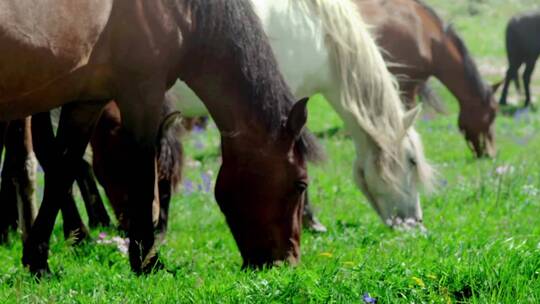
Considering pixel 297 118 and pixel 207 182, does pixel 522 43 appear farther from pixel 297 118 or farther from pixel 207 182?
pixel 297 118

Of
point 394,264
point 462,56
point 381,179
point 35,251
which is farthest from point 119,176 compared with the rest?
point 462,56

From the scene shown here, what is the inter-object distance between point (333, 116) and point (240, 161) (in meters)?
13.9

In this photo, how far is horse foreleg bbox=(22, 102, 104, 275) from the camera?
561cm

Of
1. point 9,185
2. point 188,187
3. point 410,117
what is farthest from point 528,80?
point 9,185

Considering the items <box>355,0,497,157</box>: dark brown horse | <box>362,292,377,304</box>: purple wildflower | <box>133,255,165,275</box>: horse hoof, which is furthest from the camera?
<box>355,0,497,157</box>: dark brown horse

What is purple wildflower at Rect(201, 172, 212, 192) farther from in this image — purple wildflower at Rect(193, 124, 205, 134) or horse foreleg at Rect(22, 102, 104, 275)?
purple wildflower at Rect(193, 124, 205, 134)

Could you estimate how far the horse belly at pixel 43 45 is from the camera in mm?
4707

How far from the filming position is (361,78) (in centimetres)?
734

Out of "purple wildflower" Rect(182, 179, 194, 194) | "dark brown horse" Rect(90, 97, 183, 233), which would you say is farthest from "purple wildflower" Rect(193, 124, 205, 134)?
"dark brown horse" Rect(90, 97, 183, 233)

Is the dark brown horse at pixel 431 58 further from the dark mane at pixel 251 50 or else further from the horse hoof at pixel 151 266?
the horse hoof at pixel 151 266

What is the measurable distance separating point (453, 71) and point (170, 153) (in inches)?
233

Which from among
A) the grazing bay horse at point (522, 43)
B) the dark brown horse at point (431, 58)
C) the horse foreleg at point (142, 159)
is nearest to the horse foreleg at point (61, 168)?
the horse foreleg at point (142, 159)

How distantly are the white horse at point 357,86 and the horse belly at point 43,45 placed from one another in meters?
2.39

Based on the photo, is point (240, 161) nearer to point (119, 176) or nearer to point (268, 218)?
point (268, 218)
